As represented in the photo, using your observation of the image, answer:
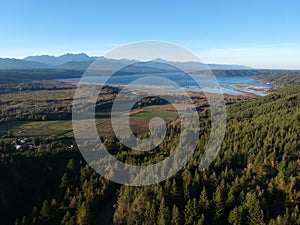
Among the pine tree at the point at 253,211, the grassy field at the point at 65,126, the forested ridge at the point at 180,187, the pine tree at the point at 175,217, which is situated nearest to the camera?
the pine tree at the point at 253,211

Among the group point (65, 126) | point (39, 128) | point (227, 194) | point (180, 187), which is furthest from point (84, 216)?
point (39, 128)

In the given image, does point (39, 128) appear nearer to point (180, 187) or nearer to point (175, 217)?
point (180, 187)

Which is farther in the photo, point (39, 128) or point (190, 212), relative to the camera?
point (39, 128)

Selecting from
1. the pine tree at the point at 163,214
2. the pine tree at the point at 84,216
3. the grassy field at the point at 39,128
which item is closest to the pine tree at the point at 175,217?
the pine tree at the point at 163,214

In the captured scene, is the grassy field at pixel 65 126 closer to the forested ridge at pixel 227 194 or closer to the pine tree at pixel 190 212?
the forested ridge at pixel 227 194

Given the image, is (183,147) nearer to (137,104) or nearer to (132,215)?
(132,215)

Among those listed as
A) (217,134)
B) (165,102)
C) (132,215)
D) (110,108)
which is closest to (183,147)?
(217,134)

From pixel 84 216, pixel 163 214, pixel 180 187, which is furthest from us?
pixel 180 187

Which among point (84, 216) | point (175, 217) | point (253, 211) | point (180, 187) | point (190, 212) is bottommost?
point (84, 216)

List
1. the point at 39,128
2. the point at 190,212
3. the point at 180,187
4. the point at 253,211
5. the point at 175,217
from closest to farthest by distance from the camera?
1. the point at 253,211
2. the point at 175,217
3. the point at 190,212
4. the point at 180,187
5. the point at 39,128
